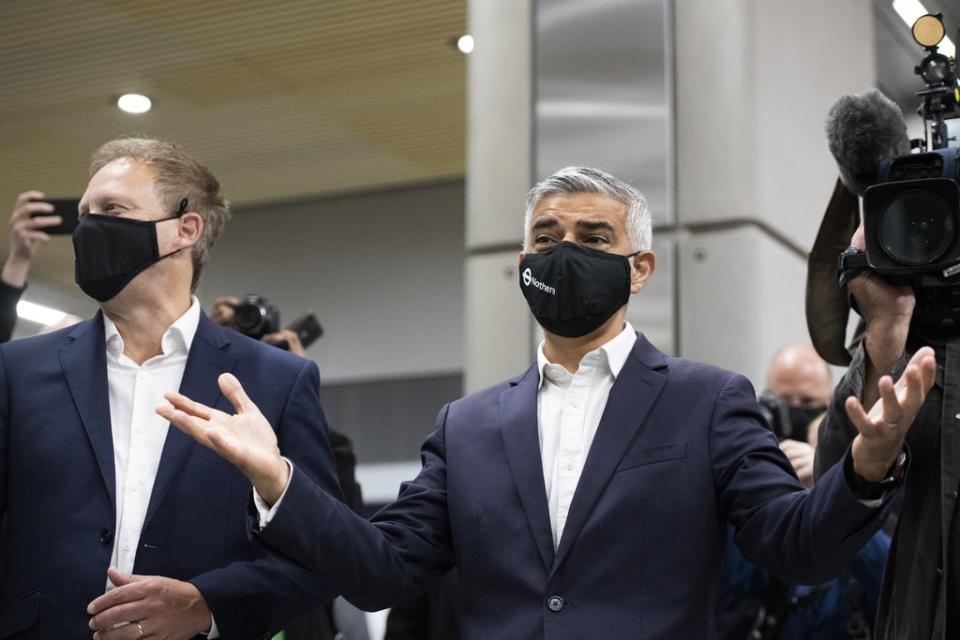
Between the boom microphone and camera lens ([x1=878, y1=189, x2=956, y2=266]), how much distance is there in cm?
16

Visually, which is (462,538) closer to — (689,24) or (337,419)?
(689,24)

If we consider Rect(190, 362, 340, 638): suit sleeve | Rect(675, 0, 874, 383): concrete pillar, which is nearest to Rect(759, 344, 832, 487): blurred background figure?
Rect(675, 0, 874, 383): concrete pillar

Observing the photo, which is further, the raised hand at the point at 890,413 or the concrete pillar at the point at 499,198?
the concrete pillar at the point at 499,198

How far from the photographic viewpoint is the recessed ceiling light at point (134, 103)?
9.17m

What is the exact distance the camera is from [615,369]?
2.62 meters

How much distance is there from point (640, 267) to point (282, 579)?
3.04 ft

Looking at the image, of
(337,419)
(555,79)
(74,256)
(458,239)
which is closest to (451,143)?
(458,239)

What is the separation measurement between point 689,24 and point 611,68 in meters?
0.30

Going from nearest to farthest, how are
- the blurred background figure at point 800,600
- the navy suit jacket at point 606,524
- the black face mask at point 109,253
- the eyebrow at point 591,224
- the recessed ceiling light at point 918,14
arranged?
1. the navy suit jacket at point 606,524
2. the recessed ceiling light at point 918,14
3. the eyebrow at point 591,224
4. the black face mask at point 109,253
5. the blurred background figure at point 800,600

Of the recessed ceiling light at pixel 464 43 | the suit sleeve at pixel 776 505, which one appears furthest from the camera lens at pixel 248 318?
the recessed ceiling light at pixel 464 43

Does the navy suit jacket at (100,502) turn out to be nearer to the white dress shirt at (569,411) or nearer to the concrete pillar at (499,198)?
the white dress shirt at (569,411)

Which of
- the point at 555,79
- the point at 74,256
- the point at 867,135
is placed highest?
the point at 555,79

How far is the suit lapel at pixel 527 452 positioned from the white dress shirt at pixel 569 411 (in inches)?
0.7

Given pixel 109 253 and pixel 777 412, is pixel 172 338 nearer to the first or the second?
pixel 109 253
